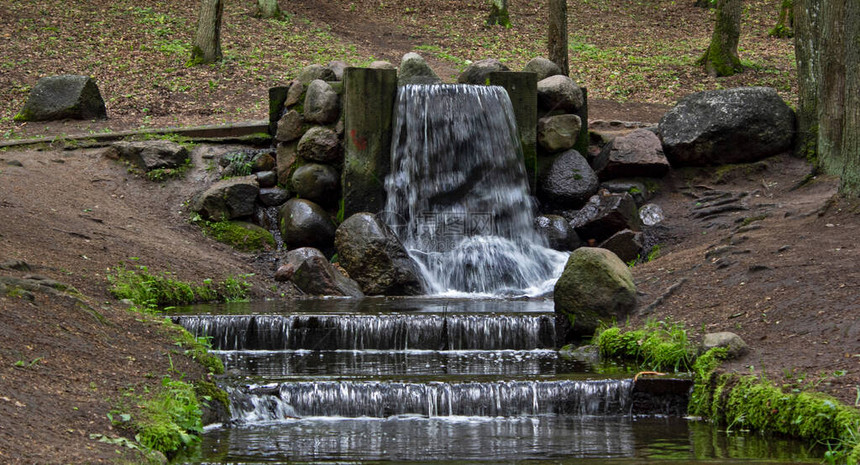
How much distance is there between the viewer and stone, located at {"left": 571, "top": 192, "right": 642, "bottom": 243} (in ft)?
43.0

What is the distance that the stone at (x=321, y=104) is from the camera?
44.8ft

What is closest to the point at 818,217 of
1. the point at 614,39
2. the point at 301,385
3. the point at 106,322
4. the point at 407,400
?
the point at 407,400

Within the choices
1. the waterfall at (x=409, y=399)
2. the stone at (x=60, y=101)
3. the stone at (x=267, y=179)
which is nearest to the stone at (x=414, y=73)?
the stone at (x=267, y=179)

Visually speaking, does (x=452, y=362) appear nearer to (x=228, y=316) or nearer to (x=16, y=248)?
(x=228, y=316)

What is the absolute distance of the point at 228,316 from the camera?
29.1ft

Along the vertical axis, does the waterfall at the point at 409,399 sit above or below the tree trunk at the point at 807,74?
below

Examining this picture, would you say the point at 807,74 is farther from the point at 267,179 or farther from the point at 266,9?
the point at 266,9

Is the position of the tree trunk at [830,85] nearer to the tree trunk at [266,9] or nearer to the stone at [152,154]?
the stone at [152,154]

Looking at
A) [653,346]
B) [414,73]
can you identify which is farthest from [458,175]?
[653,346]

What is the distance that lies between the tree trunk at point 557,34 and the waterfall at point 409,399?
12.2 meters

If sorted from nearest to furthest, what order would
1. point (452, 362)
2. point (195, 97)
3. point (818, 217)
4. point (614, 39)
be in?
point (452, 362) → point (818, 217) → point (195, 97) → point (614, 39)

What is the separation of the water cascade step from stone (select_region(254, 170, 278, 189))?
526cm

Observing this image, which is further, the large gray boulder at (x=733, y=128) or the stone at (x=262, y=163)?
the stone at (x=262, y=163)

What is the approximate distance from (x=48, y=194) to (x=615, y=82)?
12.8 m
